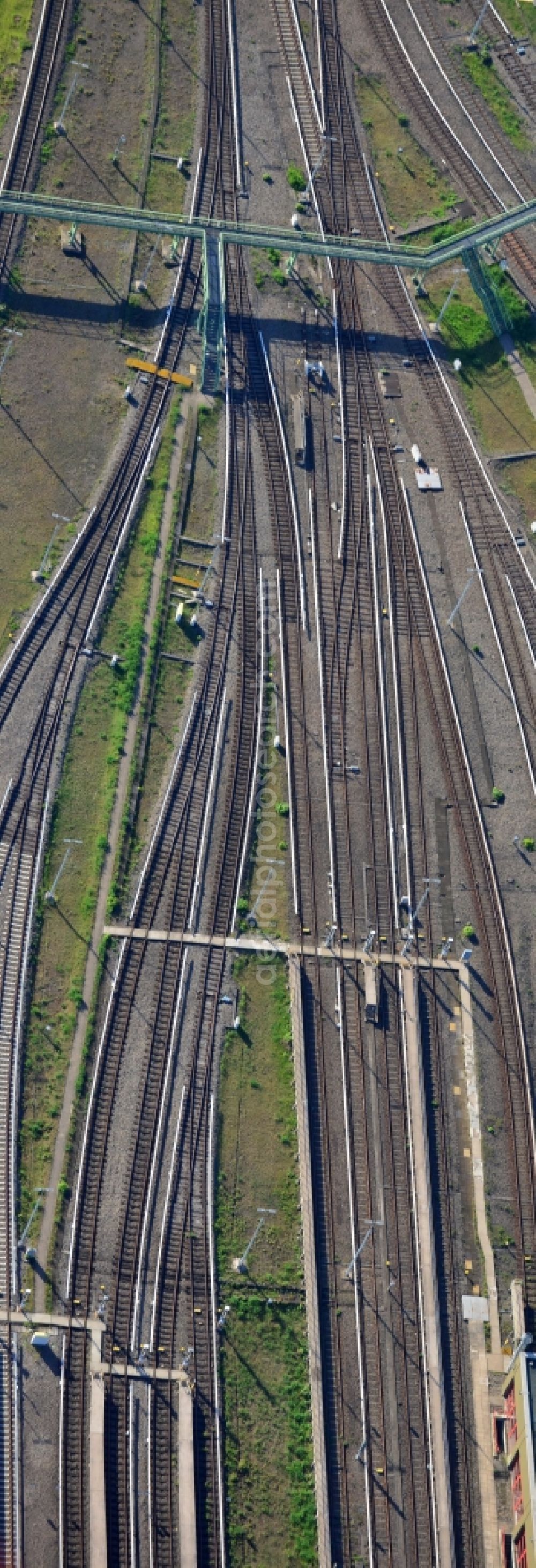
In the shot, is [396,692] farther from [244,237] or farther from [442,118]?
[442,118]

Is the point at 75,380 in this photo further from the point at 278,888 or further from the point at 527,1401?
the point at 527,1401

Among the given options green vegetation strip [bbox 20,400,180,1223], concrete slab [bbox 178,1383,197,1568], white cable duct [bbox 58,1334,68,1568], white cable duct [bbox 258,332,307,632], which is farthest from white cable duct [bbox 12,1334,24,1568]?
white cable duct [bbox 258,332,307,632]

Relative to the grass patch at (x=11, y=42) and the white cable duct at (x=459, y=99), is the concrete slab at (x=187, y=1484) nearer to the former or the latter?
the grass patch at (x=11, y=42)

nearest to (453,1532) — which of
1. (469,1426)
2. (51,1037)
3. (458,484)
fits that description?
(469,1426)

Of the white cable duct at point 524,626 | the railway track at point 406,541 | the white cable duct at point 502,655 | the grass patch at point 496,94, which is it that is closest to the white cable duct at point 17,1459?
the railway track at point 406,541

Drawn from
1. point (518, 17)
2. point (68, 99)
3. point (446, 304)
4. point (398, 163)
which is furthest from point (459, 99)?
point (68, 99)
